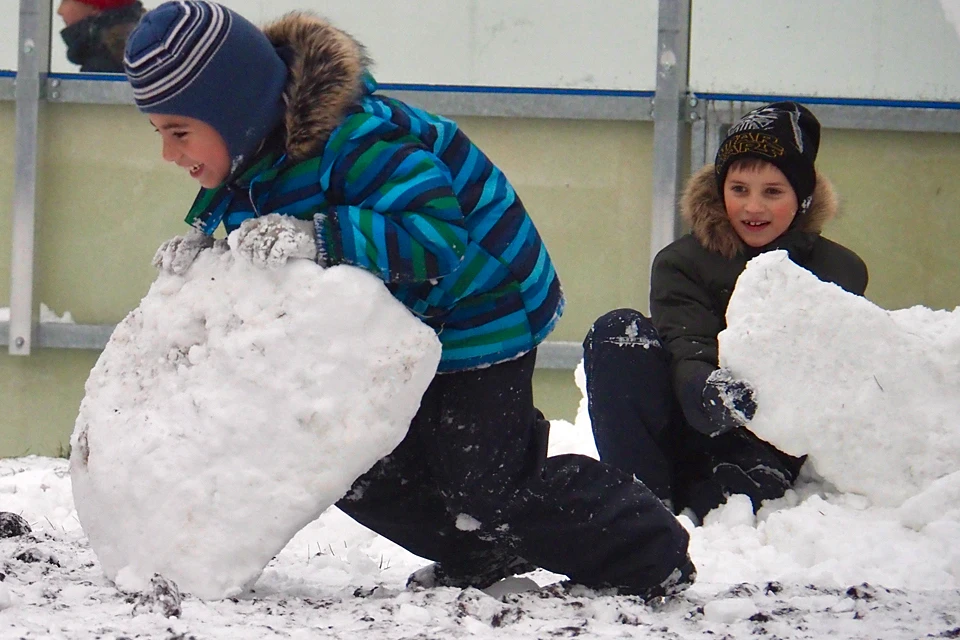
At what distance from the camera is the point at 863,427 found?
3238 millimetres

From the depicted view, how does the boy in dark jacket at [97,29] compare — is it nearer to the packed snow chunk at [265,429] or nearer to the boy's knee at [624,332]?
the boy's knee at [624,332]

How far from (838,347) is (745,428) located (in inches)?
14.8

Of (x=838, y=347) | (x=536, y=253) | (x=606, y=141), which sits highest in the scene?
(x=606, y=141)

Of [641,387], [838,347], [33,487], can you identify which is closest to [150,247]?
[33,487]

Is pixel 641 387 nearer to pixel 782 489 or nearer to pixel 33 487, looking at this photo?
pixel 782 489

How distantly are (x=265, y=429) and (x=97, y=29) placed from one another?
3.95 metres

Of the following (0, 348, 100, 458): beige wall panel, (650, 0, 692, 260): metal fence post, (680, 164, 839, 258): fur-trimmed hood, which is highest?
(650, 0, 692, 260): metal fence post

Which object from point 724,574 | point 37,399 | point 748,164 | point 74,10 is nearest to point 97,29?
point 74,10

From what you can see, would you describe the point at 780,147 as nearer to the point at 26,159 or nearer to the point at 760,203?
the point at 760,203

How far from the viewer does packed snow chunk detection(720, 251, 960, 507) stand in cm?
321

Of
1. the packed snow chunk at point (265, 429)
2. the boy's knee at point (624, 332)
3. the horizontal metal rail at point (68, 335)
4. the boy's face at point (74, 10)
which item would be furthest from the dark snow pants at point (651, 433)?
the boy's face at point (74, 10)

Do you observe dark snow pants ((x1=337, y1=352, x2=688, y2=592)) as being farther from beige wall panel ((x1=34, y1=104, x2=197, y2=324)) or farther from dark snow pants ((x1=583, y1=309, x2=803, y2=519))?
beige wall panel ((x1=34, y1=104, x2=197, y2=324))

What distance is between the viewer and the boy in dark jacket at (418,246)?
7.30 ft

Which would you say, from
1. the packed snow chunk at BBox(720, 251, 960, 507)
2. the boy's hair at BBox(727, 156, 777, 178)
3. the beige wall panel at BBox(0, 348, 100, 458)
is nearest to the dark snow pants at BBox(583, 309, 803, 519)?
the packed snow chunk at BBox(720, 251, 960, 507)
